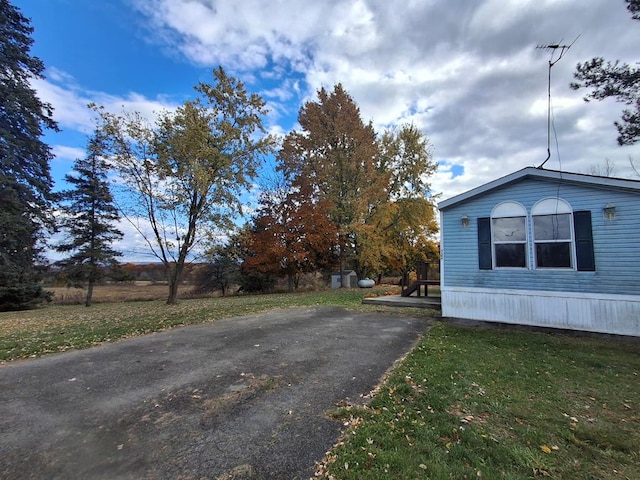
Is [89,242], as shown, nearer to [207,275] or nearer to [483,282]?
[207,275]

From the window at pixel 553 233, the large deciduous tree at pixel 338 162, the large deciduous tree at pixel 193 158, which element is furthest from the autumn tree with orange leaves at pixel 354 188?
the window at pixel 553 233

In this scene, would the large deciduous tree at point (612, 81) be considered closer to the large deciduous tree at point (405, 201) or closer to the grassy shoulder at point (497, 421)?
the grassy shoulder at point (497, 421)

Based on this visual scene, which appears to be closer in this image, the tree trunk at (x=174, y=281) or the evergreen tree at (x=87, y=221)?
the tree trunk at (x=174, y=281)

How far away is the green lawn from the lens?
7.78 ft

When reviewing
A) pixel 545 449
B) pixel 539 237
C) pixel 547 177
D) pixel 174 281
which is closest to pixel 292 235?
pixel 174 281

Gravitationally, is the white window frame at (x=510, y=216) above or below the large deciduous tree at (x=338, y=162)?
below

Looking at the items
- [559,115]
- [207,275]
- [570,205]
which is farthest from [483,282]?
[207,275]

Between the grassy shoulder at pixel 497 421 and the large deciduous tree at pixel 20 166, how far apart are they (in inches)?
744

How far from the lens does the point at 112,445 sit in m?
2.62

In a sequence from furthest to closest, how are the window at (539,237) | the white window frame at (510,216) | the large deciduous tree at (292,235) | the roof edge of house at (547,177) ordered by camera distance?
the large deciduous tree at (292,235)
the white window frame at (510,216)
the window at (539,237)
the roof edge of house at (547,177)

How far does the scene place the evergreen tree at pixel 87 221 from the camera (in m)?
16.2

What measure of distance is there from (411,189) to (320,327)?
14.6m

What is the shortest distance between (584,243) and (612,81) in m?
4.41

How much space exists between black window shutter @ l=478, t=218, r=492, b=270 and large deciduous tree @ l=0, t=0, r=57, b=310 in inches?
779
